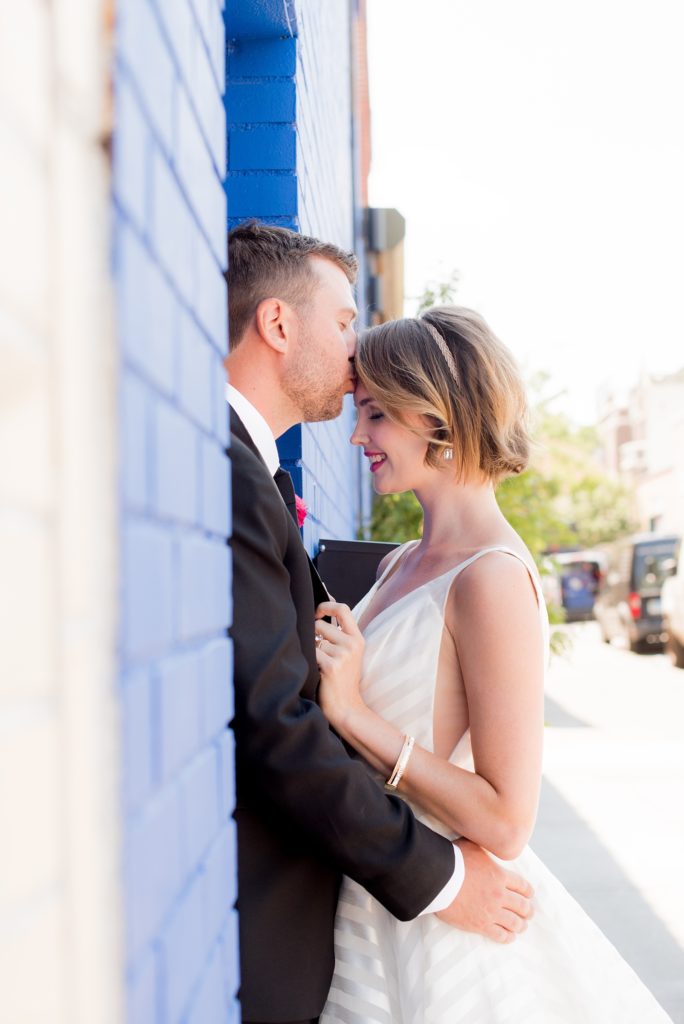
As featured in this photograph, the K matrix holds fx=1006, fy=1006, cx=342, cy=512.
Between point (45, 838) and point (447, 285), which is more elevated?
point (447, 285)

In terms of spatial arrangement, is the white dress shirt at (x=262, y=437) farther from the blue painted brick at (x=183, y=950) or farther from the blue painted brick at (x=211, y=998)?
the blue painted brick at (x=183, y=950)

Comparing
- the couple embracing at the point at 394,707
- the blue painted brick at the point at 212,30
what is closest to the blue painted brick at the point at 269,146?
the couple embracing at the point at 394,707

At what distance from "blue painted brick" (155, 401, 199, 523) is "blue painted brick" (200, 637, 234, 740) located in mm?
172

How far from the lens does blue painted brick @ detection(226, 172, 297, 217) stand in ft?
9.40

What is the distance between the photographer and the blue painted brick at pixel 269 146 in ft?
9.38

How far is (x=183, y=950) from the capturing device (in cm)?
96

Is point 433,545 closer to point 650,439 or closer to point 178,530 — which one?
point 178,530

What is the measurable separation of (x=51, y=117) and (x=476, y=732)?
5.16 ft

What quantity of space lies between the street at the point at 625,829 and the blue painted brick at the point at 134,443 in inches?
148

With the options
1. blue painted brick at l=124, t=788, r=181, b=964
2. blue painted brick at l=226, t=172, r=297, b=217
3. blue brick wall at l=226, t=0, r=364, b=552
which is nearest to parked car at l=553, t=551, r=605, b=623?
blue brick wall at l=226, t=0, r=364, b=552

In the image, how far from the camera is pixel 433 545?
250cm

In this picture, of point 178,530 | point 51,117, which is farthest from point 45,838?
point 51,117

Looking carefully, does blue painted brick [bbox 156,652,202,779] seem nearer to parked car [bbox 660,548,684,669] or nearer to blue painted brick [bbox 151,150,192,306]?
blue painted brick [bbox 151,150,192,306]

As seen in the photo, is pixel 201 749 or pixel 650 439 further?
pixel 650 439
